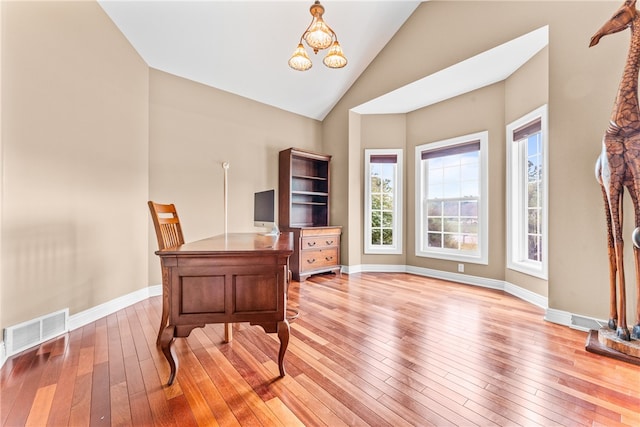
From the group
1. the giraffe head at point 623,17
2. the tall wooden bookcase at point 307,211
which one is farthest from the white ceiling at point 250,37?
the giraffe head at point 623,17

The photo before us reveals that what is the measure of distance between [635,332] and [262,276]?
102 inches

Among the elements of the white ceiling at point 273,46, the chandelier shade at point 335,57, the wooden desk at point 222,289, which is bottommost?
the wooden desk at point 222,289

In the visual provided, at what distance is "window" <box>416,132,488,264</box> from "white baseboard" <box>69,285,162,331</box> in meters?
3.82

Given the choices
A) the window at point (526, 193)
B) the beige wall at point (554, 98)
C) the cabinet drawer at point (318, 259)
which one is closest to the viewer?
the beige wall at point (554, 98)

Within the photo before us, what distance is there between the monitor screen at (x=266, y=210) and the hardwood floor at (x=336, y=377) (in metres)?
0.98

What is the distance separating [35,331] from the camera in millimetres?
1994

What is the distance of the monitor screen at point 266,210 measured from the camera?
264cm

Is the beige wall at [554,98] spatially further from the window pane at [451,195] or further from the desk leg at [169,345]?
the desk leg at [169,345]

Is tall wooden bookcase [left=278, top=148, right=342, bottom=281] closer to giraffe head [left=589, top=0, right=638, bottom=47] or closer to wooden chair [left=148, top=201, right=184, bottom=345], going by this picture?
wooden chair [left=148, top=201, right=184, bottom=345]

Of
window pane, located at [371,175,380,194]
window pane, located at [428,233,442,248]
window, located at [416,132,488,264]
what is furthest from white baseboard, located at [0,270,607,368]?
window pane, located at [371,175,380,194]

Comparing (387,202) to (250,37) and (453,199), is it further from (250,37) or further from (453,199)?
(250,37)

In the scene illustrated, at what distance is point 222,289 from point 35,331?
5.60ft

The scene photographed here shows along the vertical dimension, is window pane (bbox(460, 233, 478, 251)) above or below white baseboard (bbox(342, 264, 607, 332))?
above

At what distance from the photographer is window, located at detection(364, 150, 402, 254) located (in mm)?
4469
